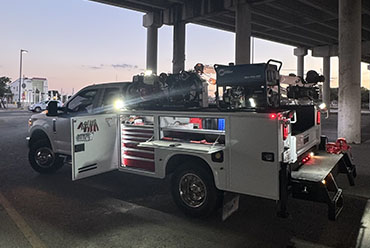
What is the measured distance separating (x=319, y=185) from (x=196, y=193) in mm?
1699

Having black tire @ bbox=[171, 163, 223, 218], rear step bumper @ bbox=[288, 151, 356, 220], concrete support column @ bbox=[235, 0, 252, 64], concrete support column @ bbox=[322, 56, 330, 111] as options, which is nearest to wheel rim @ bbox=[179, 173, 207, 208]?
black tire @ bbox=[171, 163, 223, 218]

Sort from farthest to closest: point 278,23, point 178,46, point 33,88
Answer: point 33,88
point 278,23
point 178,46

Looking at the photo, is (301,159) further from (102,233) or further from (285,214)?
(102,233)

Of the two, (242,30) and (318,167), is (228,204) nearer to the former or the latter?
(318,167)

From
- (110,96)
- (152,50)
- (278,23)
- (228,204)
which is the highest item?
(278,23)

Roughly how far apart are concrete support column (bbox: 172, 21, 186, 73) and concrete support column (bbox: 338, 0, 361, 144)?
524 inches

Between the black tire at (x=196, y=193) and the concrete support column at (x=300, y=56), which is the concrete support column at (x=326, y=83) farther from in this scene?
the black tire at (x=196, y=193)

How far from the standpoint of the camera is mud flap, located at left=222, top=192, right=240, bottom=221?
4371 millimetres

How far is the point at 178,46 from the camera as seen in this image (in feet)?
82.3

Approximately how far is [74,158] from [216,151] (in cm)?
238

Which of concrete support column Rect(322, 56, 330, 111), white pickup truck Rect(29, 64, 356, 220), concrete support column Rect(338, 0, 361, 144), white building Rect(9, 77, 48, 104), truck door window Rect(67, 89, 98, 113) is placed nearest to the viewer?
white pickup truck Rect(29, 64, 356, 220)

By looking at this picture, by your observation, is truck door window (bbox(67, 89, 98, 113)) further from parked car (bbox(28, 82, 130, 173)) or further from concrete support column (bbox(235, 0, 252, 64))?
concrete support column (bbox(235, 0, 252, 64))

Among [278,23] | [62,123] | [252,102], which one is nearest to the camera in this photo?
[252,102]

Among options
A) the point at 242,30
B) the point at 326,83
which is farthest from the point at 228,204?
the point at 326,83
